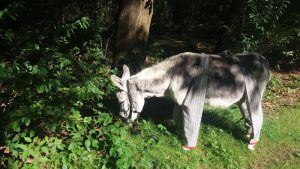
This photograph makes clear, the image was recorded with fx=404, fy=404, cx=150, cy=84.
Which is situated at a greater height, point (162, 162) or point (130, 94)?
point (130, 94)

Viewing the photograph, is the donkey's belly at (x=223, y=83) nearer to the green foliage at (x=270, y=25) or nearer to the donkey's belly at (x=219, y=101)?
the donkey's belly at (x=219, y=101)

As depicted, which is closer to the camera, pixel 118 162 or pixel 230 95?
pixel 118 162

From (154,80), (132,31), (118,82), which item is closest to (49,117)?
(118,82)

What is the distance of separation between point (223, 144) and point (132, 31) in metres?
2.42

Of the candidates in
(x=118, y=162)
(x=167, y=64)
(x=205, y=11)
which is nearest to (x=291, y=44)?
(x=205, y=11)

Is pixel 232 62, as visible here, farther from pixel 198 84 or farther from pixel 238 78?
pixel 198 84

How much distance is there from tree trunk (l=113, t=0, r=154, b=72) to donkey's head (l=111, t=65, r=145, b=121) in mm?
1096

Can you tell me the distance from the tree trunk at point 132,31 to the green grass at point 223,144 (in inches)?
47.9

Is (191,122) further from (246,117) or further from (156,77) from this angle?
(246,117)

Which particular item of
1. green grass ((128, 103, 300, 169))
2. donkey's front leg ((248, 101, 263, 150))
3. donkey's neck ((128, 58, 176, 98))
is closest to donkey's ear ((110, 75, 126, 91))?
donkey's neck ((128, 58, 176, 98))

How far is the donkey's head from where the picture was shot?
574 centimetres

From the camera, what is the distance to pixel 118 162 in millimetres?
4496

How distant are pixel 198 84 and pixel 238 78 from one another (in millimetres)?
685

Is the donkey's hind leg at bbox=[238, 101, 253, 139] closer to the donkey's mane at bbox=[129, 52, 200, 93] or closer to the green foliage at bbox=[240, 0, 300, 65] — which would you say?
the donkey's mane at bbox=[129, 52, 200, 93]
